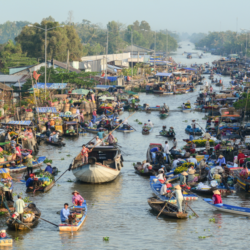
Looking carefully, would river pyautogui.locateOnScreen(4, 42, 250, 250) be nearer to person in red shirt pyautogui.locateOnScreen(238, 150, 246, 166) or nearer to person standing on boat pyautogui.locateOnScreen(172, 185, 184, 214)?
person standing on boat pyautogui.locateOnScreen(172, 185, 184, 214)

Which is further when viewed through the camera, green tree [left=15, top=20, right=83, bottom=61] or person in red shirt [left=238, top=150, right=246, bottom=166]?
green tree [left=15, top=20, right=83, bottom=61]

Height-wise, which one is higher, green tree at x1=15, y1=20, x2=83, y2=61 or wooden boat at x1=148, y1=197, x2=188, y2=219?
green tree at x1=15, y1=20, x2=83, y2=61

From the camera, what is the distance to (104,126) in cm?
4419

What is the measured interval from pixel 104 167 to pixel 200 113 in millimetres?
33833

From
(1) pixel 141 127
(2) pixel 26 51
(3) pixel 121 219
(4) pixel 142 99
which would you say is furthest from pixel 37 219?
(2) pixel 26 51

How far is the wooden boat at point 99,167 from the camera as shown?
24906 mm

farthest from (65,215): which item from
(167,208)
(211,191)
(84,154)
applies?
(211,191)

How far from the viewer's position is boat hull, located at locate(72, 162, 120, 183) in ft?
81.7

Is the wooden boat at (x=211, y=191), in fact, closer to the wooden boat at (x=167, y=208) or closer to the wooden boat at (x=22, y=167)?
the wooden boat at (x=167, y=208)

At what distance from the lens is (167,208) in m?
20.6

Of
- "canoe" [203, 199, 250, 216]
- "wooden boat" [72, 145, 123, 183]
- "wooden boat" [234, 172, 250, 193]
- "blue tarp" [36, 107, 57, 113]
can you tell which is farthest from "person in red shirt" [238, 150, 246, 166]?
"blue tarp" [36, 107, 57, 113]

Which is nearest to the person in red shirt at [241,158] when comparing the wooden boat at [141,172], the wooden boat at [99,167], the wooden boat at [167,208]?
the wooden boat at [141,172]

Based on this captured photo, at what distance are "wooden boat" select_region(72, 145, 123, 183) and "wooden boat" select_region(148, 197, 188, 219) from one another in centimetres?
462

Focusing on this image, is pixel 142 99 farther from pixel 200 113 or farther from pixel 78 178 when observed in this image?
pixel 78 178
